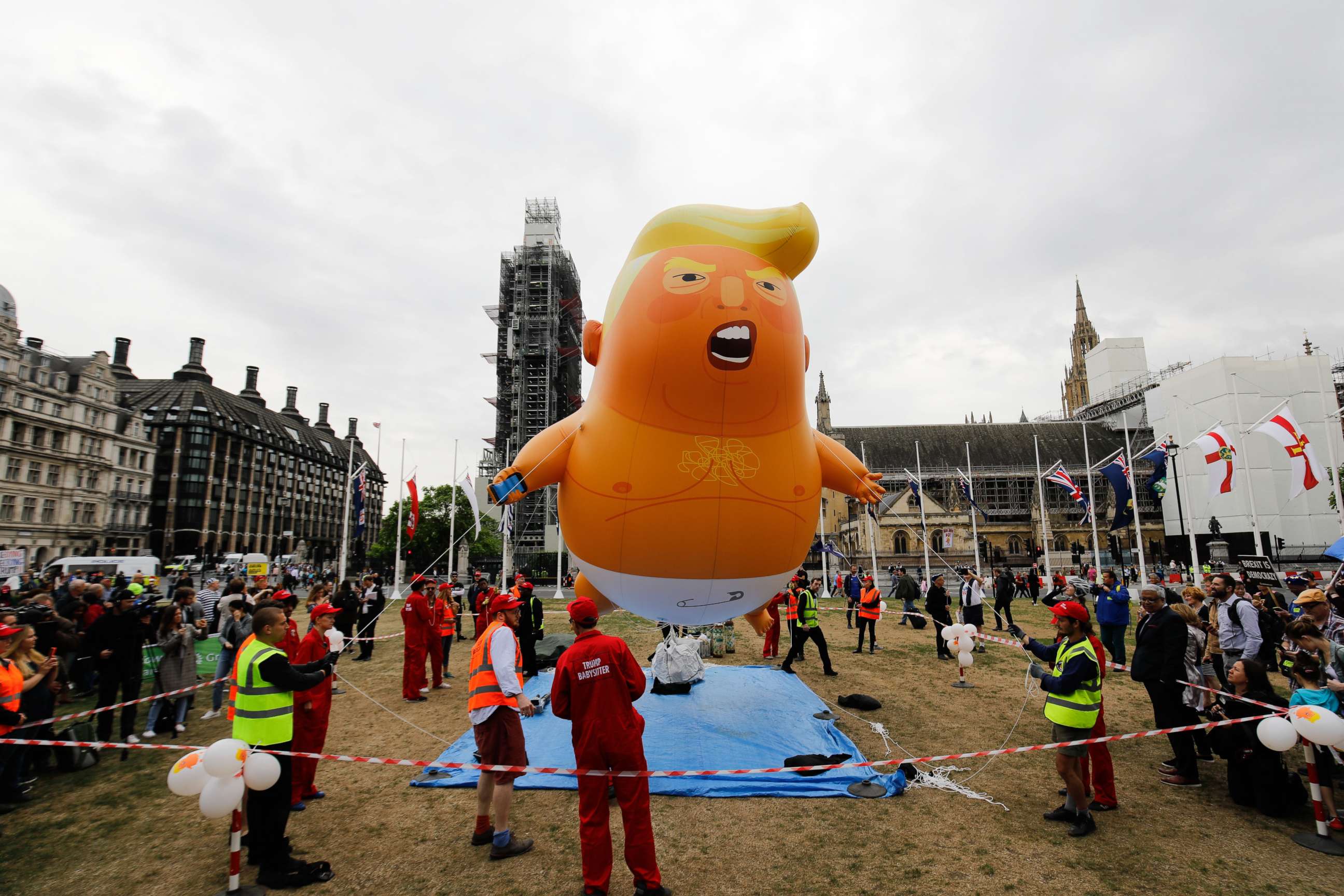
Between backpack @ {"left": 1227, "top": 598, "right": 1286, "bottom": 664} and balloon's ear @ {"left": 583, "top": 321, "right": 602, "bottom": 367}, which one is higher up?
balloon's ear @ {"left": 583, "top": 321, "right": 602, "bottom": 367}

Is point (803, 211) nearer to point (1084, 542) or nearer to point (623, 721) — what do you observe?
point (623, 721)

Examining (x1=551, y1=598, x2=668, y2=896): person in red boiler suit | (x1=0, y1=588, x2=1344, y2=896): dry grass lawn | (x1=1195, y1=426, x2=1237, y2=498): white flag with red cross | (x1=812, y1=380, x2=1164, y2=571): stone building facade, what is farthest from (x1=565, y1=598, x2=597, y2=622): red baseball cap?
(x1=812, y1=380, x2=1164, y2=571): stone building facade

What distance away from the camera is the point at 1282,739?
4.75m

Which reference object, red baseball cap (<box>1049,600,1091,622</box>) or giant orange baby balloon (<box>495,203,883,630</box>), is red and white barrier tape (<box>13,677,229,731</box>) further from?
red baseball cap (<box>1049,600,1091,622</box>)

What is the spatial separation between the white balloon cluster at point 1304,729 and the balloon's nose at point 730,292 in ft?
17.4

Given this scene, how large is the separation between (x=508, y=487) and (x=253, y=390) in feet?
304

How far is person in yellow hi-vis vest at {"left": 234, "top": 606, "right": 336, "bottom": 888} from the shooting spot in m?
4.43

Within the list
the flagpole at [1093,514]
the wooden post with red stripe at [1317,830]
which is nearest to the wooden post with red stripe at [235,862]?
the wooden post with red stripe at [1317,830]

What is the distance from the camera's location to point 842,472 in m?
6.96

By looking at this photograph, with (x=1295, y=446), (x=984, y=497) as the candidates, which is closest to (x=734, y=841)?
(x=1295, y=446)

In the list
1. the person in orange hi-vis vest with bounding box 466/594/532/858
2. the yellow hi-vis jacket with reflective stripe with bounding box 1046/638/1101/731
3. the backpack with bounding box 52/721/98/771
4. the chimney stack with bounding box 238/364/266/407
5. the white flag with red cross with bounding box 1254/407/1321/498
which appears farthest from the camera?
the chimney stack with bounding box 238/364/266/407

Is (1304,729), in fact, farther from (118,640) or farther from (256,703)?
(118,640)

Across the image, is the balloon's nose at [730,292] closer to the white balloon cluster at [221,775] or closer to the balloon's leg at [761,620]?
the balloon's leg at [761,620]

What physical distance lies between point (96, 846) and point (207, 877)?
141 centimetres
